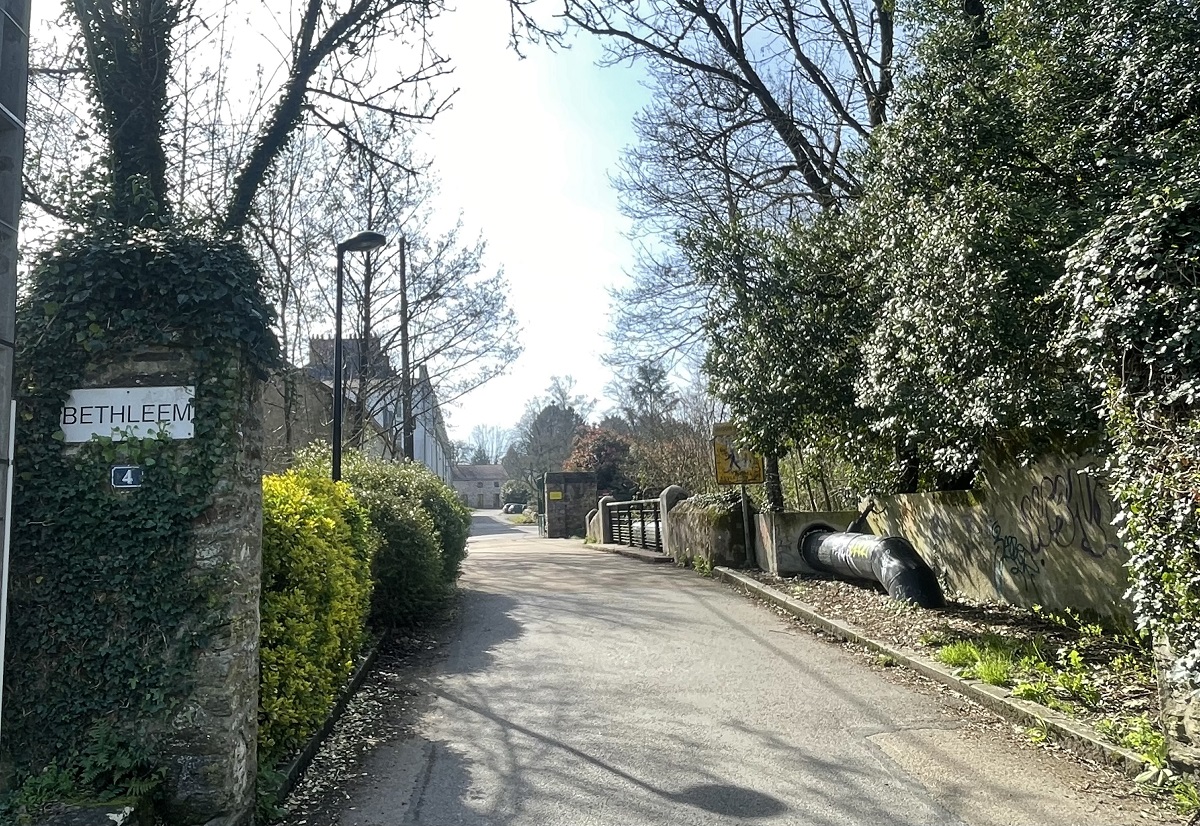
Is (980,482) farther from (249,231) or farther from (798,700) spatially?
(249,231)

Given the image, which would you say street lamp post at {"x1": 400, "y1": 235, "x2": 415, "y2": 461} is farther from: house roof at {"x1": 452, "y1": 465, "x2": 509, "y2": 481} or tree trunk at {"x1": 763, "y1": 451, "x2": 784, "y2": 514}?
house roof at {"x1": 452, "y1": 465, "x2": 509, "y2": 481}

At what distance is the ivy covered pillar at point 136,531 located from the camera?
410 centimetres

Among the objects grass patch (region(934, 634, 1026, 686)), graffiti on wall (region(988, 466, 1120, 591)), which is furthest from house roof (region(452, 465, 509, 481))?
grass patch (region(934, 634, 1026, 686))

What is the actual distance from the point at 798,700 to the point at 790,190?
10008 mm

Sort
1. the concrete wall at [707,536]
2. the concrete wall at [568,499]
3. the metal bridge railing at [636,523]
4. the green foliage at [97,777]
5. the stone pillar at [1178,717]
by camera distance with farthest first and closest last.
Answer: the concrete wall at [568,499], the metal bridge railing at [636,523], the concrete wall at [707,536], the stone pillar at [1178,717], the green foliage at [97,777]

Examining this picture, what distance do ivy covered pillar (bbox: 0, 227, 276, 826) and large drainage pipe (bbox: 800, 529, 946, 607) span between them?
7.75 meters

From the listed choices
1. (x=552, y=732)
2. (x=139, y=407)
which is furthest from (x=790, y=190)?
(x=139, y=407)

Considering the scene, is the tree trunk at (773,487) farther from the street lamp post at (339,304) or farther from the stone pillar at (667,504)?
the street lamp post at (339,304)

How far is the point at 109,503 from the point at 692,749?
3771mm

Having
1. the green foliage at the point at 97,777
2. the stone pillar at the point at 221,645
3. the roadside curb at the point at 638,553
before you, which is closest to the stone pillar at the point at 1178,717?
the stone pillar at the point at 221,645

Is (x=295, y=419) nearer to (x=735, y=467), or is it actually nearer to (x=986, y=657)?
(x=735, y=467)

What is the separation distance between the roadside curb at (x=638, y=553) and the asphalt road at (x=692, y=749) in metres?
9.93

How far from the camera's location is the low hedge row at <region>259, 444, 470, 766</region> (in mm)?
5094

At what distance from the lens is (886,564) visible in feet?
34.1
